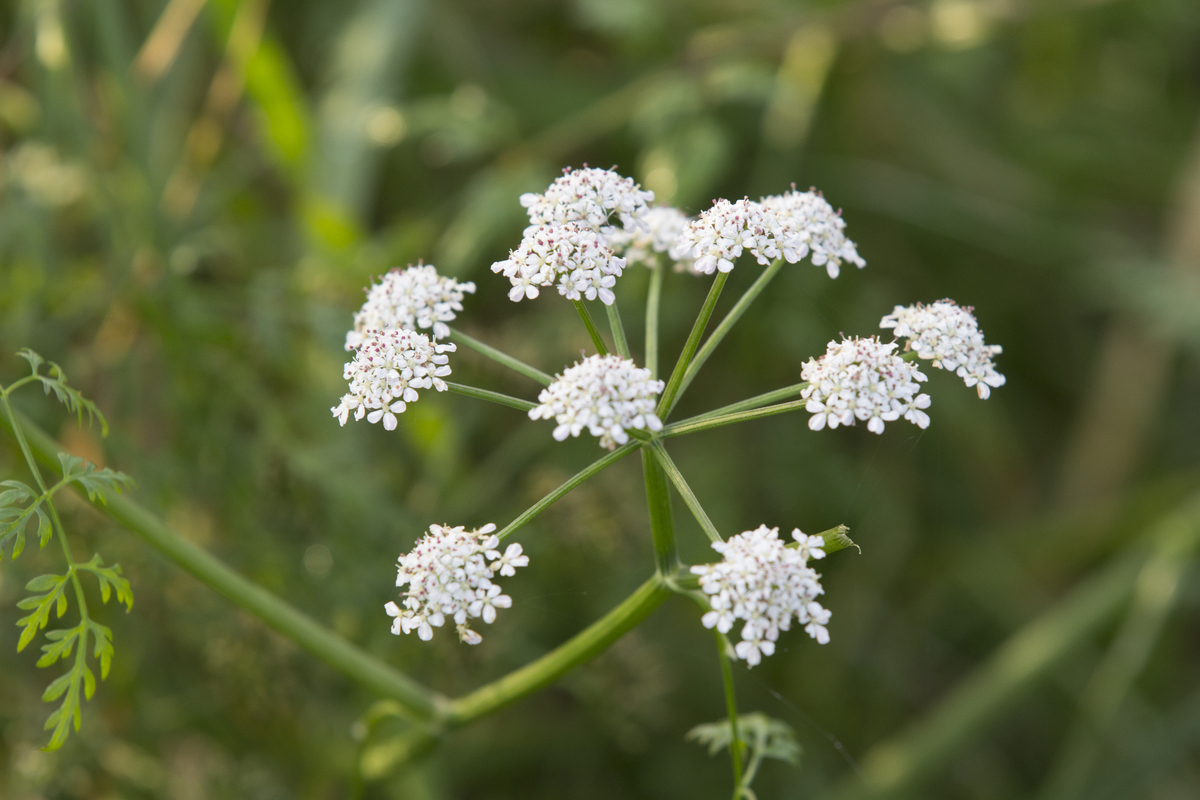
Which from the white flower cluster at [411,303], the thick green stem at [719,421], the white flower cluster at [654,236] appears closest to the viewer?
the thick green stem at [719,421]

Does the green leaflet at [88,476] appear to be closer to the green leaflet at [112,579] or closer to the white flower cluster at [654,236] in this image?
the green leaflet at [112,579]

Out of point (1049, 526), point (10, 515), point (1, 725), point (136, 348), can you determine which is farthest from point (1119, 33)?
point (1, 725)

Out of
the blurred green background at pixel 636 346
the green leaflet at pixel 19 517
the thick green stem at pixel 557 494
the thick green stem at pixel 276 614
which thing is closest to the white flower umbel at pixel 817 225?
the blurred green background at pixel 636 346

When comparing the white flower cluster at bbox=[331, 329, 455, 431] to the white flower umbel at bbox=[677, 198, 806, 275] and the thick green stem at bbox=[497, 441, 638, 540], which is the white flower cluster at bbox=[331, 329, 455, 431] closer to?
the thick green stem at bbox=[497, 441, 638, 540]

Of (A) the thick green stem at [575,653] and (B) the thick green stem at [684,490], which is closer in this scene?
(B) the thick green stem at [684,490]

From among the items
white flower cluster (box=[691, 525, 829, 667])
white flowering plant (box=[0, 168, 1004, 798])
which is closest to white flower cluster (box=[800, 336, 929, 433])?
white flowering plant (box=[0, 168, 1004, 798])

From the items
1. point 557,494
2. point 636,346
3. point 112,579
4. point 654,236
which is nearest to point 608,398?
point 557,494
